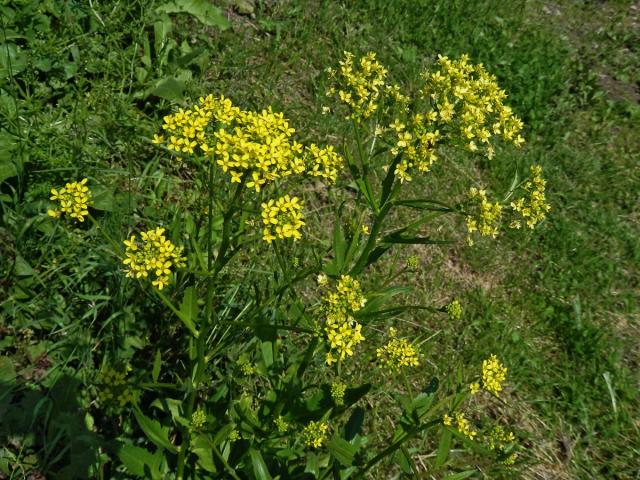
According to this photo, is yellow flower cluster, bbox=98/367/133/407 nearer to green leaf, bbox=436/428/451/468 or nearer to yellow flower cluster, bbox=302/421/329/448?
yellow flower cluster, bbox=302/421/329/448

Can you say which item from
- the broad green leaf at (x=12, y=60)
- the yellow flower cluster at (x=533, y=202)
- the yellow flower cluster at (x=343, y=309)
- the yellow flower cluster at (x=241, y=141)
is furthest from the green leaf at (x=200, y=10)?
the yellow flower cluster at (x=343, y=309)

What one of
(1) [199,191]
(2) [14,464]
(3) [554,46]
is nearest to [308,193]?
(1) [199,191]

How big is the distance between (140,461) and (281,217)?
1240 mm

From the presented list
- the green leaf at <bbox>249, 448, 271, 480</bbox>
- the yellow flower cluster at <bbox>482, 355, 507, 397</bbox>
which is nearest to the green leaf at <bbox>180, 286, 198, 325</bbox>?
the green leaf at <bbox>249, 448, 271, 480</bbox>

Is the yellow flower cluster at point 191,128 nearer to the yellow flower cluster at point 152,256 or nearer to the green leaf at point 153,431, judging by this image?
the yellow flower cluster at point 152,256

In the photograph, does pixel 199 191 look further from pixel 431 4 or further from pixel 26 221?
pixel 431 4

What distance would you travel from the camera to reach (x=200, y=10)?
4.69 m

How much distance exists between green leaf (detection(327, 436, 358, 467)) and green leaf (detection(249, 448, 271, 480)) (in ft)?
0.96

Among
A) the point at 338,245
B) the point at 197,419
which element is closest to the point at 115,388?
the point at 197,419

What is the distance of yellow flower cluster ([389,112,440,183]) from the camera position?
8.38ft

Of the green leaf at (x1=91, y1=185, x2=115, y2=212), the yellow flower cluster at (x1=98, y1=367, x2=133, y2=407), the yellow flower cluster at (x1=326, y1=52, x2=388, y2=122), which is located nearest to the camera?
the yellow flower cluster at (x1=98, y1=367, x2=133, y2=407)

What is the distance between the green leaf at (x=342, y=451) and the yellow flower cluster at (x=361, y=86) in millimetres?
1418

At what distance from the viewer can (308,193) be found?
460 centimetres

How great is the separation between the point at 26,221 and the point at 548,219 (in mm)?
4131
